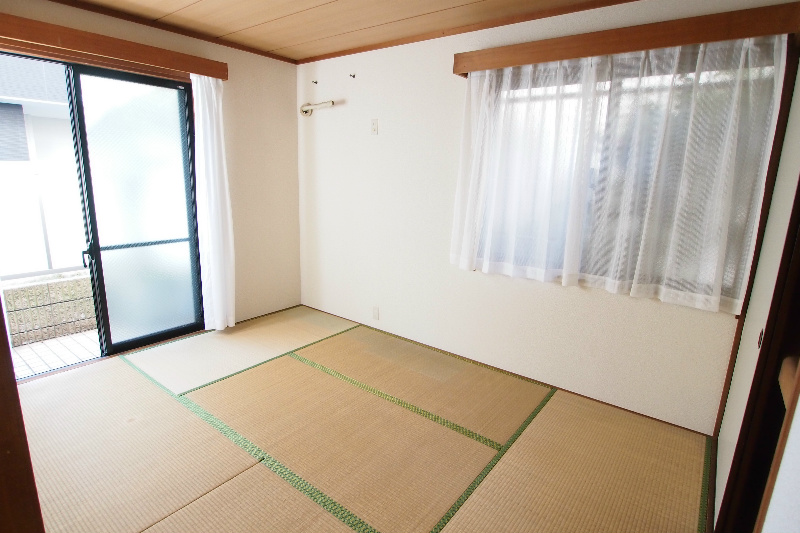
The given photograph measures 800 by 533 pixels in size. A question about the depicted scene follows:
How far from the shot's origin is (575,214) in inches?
96.0

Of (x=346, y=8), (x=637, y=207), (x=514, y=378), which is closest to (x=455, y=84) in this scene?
(x=346, y=8)

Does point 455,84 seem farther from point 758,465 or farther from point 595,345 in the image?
point 758,465

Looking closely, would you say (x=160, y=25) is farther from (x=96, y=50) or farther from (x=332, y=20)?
(x=332, y=20)

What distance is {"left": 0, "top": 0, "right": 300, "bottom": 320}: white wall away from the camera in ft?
11.4

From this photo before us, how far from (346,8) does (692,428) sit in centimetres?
323

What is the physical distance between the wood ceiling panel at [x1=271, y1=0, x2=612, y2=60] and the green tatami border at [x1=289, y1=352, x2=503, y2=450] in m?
2.45

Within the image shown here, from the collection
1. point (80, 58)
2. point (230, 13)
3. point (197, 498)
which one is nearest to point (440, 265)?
point (197, 498)

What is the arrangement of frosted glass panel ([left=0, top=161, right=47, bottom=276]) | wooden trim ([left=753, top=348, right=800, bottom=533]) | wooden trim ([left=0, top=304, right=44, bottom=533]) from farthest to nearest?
frosted glass panel ([left=0, top=161, right=47, bottom=276]) → wooden trim ([left=753, top=348, right=800, bottom=533]) → wooden trim ([left=0, top=304, right=44, bottom=533])

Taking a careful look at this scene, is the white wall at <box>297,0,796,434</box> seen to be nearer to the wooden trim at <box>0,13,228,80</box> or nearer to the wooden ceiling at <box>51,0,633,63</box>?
the wooden ceiling at <box>51,0,633,63</box>

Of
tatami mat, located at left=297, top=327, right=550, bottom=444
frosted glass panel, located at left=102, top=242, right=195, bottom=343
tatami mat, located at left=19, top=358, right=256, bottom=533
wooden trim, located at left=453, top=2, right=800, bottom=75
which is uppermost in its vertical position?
wooden trim, located at left=453, top=2, right=800, bottom=75

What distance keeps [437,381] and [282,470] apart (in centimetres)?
122

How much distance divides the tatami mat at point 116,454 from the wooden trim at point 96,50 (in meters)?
2.05

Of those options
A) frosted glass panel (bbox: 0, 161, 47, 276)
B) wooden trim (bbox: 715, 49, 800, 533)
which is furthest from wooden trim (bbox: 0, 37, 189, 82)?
wooden trim (bbox: 715, 49, 800, 533)

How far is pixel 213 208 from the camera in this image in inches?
131
